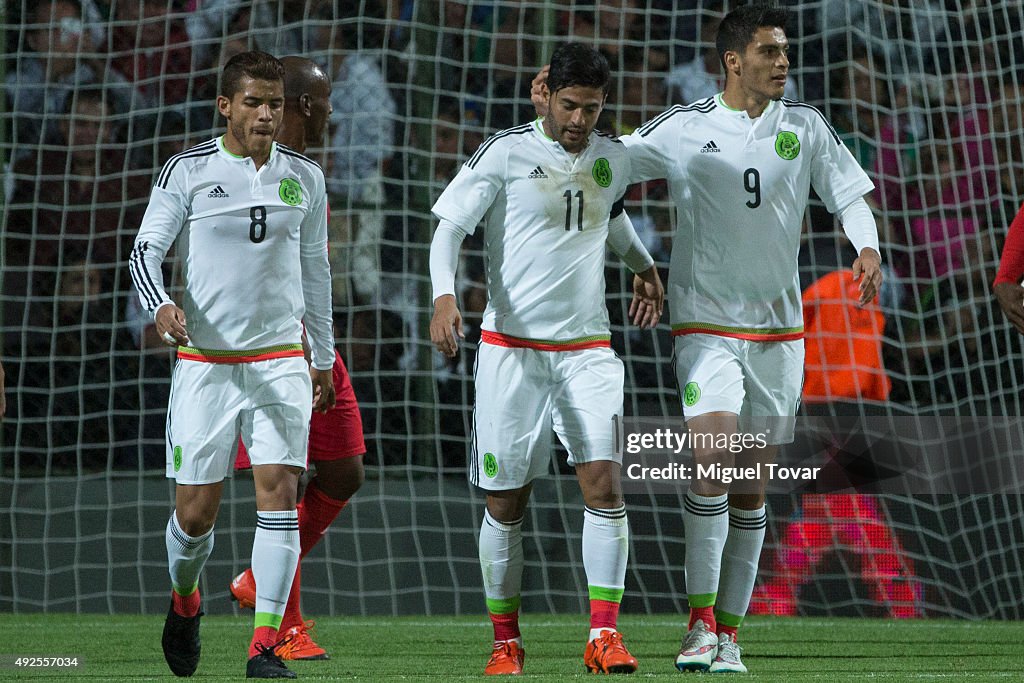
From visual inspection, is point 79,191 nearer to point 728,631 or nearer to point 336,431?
point 336,431

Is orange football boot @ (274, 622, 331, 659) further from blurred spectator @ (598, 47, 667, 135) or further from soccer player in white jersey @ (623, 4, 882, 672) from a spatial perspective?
blurred spectator @ (598, 47, 667, 135)

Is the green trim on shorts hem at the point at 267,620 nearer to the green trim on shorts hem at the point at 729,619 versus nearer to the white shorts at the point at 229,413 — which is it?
the white shorts at the point at 229,413

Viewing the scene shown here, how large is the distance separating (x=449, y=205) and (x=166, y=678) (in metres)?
1.60

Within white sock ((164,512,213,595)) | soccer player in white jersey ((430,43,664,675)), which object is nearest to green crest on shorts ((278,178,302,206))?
soccer player in white jersey ((430,43,664,675))

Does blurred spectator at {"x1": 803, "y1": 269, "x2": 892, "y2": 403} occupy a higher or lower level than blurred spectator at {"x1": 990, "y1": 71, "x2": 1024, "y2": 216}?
lower

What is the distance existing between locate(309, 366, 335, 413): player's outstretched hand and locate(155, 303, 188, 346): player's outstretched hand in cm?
79

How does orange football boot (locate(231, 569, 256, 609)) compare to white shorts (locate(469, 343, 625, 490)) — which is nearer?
white shorts (locate(469, 343, 625, 490))

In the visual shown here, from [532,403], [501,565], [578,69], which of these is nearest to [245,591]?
[501,565]

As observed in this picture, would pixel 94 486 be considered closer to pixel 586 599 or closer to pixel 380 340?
pixel 380 340

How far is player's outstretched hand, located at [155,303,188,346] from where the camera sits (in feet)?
13.1

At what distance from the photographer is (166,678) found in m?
4.36

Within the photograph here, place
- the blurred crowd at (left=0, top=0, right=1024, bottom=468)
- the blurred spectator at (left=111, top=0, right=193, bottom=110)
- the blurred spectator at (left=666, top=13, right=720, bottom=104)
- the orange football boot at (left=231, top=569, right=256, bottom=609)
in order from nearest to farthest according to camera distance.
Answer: the orange football boot at (left=231, top=569, right=256, bottom=609) → the blurred crowd at (left=0, top=0, right=1024, bottom=468) → the blurred spectator at (left=111, top=0, right=193, bottom=110) → the blurred spectator at (left=666, top=13, right=720, bottom=104)

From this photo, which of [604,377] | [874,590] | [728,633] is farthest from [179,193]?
[874,590]

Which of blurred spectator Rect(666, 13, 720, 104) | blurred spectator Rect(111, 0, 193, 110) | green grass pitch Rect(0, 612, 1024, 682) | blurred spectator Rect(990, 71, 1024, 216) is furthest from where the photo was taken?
blurred spectator Rect(666, 13, 720, 104)
